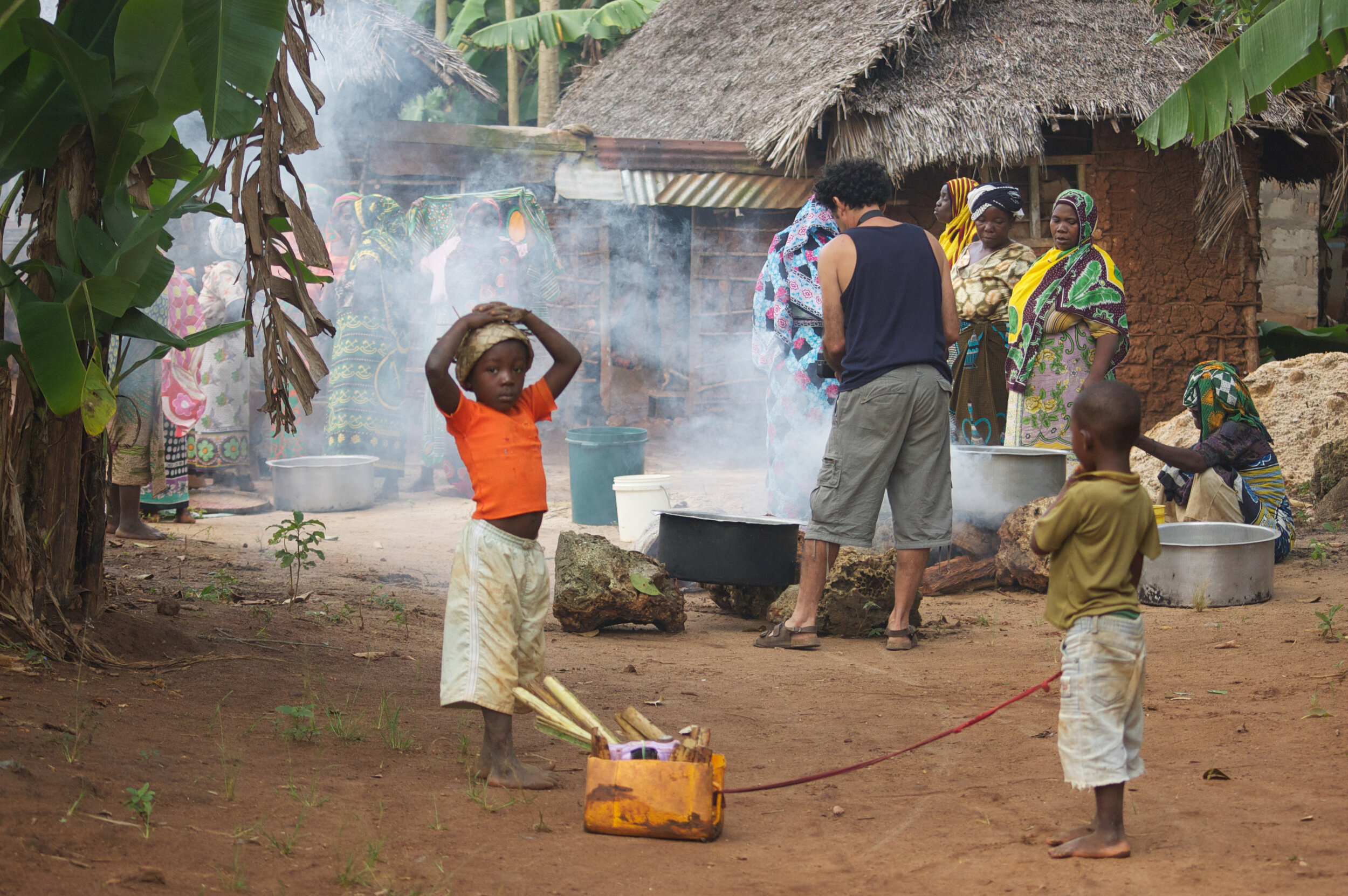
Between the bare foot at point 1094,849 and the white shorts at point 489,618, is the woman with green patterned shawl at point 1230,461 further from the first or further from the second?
the white shorts at point 489,618

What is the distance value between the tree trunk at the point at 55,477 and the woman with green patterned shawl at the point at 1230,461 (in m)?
5.15

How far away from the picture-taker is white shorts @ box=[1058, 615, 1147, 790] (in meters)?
2.62

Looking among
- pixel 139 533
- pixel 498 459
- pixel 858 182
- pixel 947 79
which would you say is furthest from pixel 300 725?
pixel 947 79

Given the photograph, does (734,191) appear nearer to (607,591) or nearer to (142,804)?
(607,591)

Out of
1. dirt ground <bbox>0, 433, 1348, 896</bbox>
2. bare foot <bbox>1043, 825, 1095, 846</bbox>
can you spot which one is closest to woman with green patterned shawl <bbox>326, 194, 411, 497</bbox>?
dirt ground <bbox>0, 433, 1348, 896</bbox>

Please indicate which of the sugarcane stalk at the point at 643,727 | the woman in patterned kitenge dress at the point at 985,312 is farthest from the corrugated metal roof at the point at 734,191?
the sugarcane stalk at the point at 643,727

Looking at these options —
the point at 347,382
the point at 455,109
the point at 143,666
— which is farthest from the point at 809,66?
the point at 455,109

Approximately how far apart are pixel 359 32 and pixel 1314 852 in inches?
482

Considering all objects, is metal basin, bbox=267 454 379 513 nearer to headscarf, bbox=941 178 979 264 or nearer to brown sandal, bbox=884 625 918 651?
headscarf, bbox=941 178 979 264

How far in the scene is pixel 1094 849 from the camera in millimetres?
2615

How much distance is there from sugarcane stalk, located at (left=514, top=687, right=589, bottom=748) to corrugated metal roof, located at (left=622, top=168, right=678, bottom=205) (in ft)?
29.4

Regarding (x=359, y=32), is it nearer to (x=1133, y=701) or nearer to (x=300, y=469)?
(x=300, y=469)

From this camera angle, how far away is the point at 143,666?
3.91 metres

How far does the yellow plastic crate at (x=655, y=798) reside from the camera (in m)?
2.76
